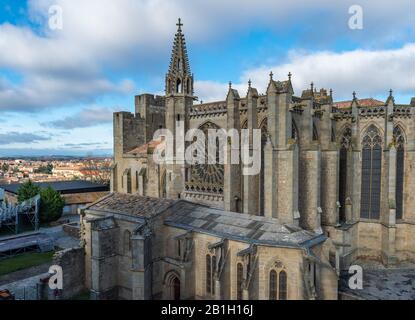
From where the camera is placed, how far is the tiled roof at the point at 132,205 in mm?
Result: 20653

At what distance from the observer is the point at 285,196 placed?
19703 mm

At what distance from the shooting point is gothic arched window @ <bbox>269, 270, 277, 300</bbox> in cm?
1580

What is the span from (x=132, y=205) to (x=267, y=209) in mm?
9531

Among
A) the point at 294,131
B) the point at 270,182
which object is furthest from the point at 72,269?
the point at 294,131

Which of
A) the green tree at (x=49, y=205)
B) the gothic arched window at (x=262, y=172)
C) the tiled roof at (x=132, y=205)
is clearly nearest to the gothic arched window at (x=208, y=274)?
the tiled roof at (x=132, y=205)

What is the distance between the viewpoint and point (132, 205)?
22.0m

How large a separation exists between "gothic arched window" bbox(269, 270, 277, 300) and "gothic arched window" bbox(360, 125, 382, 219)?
14.2 metres

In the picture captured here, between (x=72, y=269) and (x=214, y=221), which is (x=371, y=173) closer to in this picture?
(x=214, y=221)

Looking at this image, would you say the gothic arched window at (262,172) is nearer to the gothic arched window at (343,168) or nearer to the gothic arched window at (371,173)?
the gothic arched window at (343,168)

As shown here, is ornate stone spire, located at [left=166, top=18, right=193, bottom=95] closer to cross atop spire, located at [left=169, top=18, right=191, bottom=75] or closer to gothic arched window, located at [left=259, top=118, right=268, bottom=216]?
cross atop spire, located at [left=169, top=18, right=191, bottom=75]

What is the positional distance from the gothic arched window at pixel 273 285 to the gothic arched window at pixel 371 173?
1416 centimetres

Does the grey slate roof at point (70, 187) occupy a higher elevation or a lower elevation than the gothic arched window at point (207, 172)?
lower

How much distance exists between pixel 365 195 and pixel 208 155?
45.3ft
